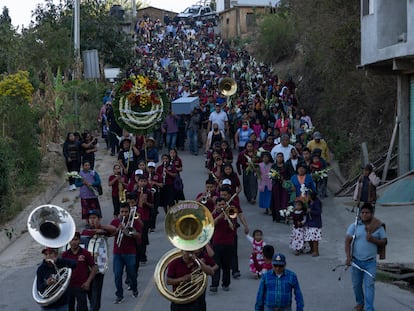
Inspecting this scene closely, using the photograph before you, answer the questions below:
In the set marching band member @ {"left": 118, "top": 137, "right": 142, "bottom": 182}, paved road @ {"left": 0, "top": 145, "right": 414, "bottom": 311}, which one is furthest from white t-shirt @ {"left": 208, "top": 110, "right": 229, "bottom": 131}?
marching band member @ {"left": 118, "top": 137, "right": 142, "bottom": 182}

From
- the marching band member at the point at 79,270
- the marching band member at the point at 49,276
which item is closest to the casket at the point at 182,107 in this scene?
the marching band member at the point at 79,270

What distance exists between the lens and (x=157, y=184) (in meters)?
17.8

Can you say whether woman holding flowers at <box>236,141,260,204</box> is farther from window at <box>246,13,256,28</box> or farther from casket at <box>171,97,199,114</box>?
window at <box>246,13,256,28</box>

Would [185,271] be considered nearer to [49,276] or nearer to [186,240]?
[186,240]

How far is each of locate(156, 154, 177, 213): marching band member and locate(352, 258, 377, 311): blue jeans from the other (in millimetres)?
7455

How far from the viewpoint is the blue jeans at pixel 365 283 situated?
11328mm

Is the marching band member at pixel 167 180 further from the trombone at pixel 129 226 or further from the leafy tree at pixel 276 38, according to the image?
the leafy tree at pixel 276 38

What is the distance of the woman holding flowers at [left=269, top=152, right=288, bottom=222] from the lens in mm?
18359

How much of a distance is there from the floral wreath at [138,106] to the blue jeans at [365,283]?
995cm

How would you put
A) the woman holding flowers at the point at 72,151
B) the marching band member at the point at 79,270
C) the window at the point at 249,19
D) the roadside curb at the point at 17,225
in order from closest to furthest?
the marching band member at the point at 79,270 < the roadside curb at the point at 17,225 < the woman holding flowers at the point at 72,151 < the window at the point at 249,19

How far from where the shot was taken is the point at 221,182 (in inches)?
623

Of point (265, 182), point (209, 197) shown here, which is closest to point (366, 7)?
point (265, 182)

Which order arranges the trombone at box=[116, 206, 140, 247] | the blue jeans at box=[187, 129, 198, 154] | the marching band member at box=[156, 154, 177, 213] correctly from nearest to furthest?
1. the trombone at box=[116, 206, 140, 247]
2. the marching band member at box=[156, 154, 177, 213]
3. the blue jeans at box=[187, 129, 198, 154]

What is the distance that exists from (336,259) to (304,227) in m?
0.77
